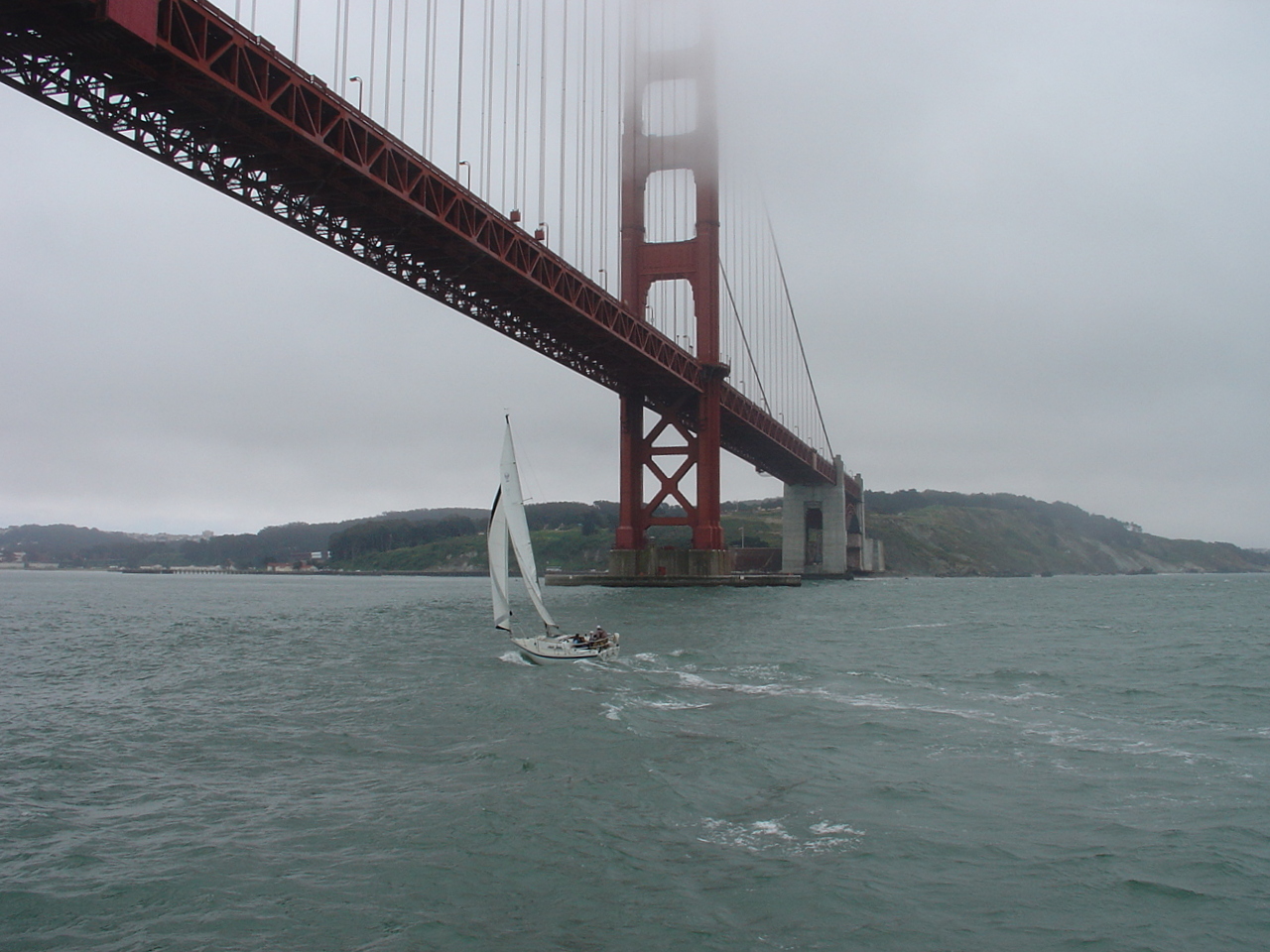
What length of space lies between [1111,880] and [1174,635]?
32894 mm

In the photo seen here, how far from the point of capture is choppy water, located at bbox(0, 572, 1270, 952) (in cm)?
827

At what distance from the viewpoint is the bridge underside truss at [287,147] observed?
74.4ft

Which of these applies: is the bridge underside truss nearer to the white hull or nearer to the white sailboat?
the white sailboat

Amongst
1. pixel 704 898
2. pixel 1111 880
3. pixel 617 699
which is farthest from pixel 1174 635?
pixel 704 898

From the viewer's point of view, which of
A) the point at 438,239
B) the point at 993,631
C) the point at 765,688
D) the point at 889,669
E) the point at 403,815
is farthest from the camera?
the point at 993,631

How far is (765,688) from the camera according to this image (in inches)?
824

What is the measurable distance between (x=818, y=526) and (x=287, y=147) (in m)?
100

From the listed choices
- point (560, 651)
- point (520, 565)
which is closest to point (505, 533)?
point (520, 565)

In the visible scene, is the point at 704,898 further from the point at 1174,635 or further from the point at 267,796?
the point at 1174,635

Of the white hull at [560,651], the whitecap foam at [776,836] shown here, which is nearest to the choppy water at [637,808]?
the whitecap foam at [776,836]

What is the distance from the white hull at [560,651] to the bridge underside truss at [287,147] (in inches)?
606

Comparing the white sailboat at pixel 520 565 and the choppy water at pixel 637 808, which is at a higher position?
the white sailboat at pixel 520 565

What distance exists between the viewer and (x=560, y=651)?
26.0 meters

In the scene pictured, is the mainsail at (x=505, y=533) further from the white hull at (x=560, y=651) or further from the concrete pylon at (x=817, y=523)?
the concrete pylon at (x=817, y=523)
